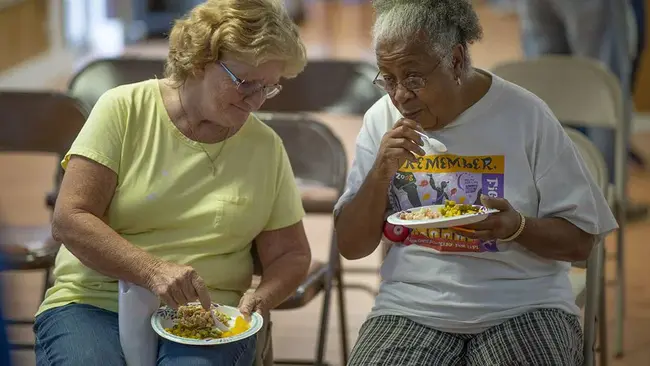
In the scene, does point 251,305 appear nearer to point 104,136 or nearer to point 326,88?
point 104,136

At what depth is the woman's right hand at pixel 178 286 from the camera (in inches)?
97.8

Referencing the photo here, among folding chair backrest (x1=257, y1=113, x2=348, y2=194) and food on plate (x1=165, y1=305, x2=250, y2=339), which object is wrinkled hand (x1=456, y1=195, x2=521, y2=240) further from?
folding chair backrest (x1=257, y1=113, x2=348, y2=194)

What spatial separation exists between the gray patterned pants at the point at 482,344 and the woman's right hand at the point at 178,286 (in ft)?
1.31

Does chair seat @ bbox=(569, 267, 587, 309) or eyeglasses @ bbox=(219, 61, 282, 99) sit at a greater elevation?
eyeglasses @ bbox=(219, 61, 282, 99)

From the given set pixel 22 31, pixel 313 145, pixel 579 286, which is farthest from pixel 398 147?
pixel 22 31

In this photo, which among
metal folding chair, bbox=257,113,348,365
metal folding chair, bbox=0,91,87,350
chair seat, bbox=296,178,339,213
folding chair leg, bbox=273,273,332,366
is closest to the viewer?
folding chair leg, bbox=273,273,332,366

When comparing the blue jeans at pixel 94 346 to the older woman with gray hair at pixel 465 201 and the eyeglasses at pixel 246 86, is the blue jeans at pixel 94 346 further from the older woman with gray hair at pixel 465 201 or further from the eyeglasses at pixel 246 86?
the eyeglasses at pixel 246 86

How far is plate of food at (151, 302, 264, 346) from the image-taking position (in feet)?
8.03

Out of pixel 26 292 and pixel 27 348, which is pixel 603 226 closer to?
pixel 27 348

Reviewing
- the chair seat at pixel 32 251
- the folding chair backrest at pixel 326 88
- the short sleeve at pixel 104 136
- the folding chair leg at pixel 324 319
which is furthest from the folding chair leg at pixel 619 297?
the short sleeve at pixel 104 136

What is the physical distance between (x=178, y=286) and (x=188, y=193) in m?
0.30

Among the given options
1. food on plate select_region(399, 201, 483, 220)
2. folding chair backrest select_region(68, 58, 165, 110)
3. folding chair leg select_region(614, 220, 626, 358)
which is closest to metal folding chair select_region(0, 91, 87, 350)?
folding chair backrest select_region(68, 58, 165, 110)

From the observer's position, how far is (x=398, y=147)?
8.36ft

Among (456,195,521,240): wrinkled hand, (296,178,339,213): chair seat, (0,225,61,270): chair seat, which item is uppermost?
(456,195,521,240): wrinkled hand
